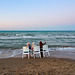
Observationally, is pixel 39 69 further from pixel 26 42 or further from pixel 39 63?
pixel 26 42

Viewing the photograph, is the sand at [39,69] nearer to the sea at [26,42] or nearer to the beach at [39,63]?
the beach at [39,63]

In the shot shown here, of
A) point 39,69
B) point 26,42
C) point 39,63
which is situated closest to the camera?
point 39,69

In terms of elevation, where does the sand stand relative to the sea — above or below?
above

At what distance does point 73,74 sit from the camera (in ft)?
13.2

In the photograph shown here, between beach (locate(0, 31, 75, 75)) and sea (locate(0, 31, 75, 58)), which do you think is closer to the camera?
beach (locate(0, 31, 75, 75))

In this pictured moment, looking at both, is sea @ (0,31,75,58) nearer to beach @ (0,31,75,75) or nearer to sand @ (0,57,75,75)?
beach @ (0,31,75,75)

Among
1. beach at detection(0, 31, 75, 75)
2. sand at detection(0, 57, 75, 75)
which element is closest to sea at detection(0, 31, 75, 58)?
beach at detection(0, 31, 75, 75)

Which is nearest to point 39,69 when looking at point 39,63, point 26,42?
point 39,63

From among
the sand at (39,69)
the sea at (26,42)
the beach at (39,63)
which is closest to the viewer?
the sand at (39,69)

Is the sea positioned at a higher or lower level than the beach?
lower

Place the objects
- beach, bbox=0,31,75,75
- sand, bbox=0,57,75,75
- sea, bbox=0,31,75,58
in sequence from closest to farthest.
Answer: sand, bbox=0,57,75,75 < beach, bbox=0,31,75,75 < sea, bbox=0,31,75,58

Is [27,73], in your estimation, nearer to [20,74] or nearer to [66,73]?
[20,74]

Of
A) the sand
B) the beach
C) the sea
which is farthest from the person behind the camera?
the sea

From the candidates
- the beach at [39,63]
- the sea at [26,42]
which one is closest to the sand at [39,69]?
the beach at [39,63]
